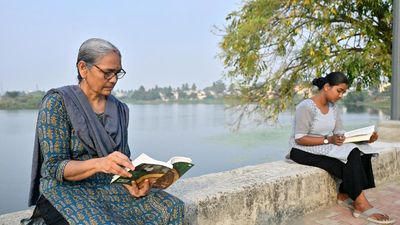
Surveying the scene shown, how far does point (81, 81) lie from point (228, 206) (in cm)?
132

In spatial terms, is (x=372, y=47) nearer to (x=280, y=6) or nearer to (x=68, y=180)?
(x=280, y=6)

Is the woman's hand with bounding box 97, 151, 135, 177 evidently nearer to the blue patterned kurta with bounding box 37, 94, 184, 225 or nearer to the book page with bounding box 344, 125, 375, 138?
the blue patterned kurta with bounding box 37, 94, 184, 225

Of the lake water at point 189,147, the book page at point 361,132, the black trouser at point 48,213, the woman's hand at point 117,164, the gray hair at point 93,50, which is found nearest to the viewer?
the woman's hand at point 117,164

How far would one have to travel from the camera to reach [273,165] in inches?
138

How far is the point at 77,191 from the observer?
5.45 feet

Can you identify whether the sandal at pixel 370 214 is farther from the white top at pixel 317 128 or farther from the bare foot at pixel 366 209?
the white top at pixel 317 128

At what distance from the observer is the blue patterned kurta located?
1.58 metres

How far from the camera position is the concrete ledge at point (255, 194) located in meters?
2.46

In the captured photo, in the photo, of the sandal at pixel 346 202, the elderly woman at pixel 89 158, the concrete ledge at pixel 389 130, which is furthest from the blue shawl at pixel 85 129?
the concrete ledge at pixel 389 130

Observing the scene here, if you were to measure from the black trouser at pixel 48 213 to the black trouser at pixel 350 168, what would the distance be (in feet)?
7.88

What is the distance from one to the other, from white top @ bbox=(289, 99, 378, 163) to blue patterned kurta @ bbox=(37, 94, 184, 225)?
1807mm

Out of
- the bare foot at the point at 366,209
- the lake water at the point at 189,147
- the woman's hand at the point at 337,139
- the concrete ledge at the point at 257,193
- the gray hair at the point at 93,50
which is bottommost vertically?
the lake water at the point at 189,147

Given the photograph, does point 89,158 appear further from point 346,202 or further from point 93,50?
point 346,202

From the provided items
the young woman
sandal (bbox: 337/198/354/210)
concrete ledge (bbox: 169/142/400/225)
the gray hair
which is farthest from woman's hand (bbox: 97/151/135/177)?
sandal (bbox: 337/198/354/210)
